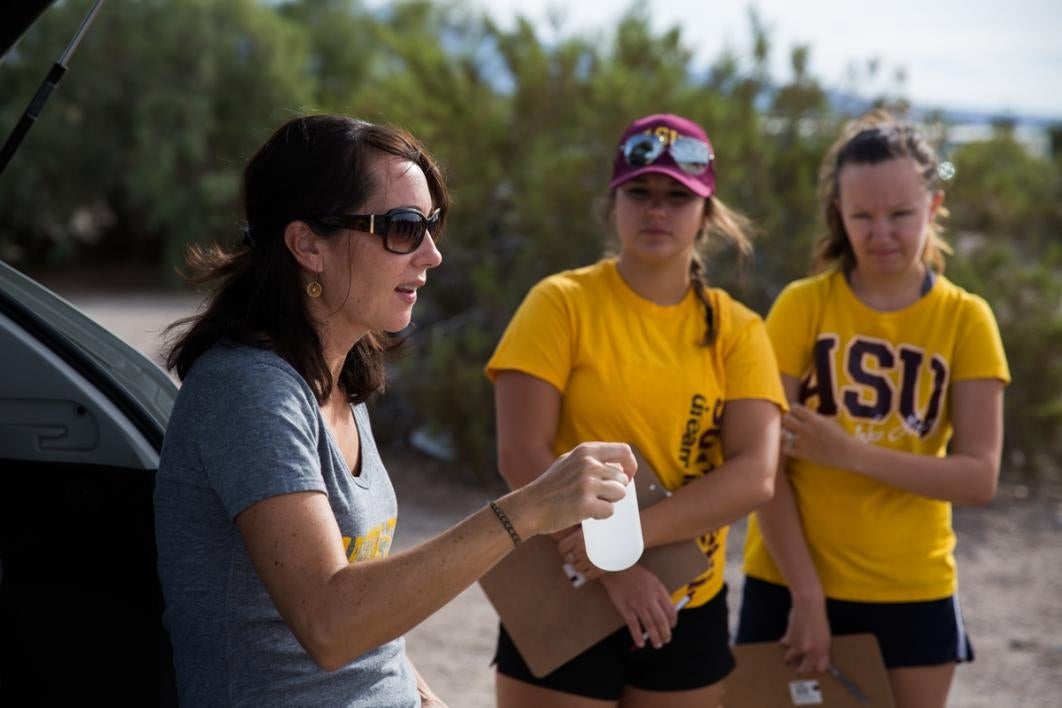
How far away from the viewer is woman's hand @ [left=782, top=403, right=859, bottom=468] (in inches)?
109

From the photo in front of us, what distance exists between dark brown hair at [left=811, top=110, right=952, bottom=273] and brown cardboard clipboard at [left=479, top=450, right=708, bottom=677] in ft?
3.01

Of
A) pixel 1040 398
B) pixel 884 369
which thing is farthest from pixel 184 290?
pixel 884 369

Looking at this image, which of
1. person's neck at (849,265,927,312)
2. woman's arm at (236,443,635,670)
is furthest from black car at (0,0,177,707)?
person's neck at (849,265,927,312)

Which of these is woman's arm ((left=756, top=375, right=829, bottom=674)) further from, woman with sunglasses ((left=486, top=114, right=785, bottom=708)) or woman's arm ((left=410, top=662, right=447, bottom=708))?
woman's arm ((left=410, top=662, right=447, bottom=708))

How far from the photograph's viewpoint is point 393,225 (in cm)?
187

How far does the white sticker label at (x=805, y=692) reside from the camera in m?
2.82

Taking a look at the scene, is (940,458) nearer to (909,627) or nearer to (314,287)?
(909,627)

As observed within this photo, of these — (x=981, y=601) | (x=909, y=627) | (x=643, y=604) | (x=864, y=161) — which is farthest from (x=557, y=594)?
(x=981, y=601)

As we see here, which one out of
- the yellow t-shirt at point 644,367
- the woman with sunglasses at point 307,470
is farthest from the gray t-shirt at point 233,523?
the yellow t-shirt at point 644,367

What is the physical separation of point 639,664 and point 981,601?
3248mm

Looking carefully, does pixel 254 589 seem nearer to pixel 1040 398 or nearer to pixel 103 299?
pixel 1040 398

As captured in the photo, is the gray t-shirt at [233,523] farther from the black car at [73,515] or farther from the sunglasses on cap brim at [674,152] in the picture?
the sunglasses on cap brim at [674,152]

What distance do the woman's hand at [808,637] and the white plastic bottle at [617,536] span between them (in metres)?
1.03

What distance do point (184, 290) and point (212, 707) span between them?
12645 mm
